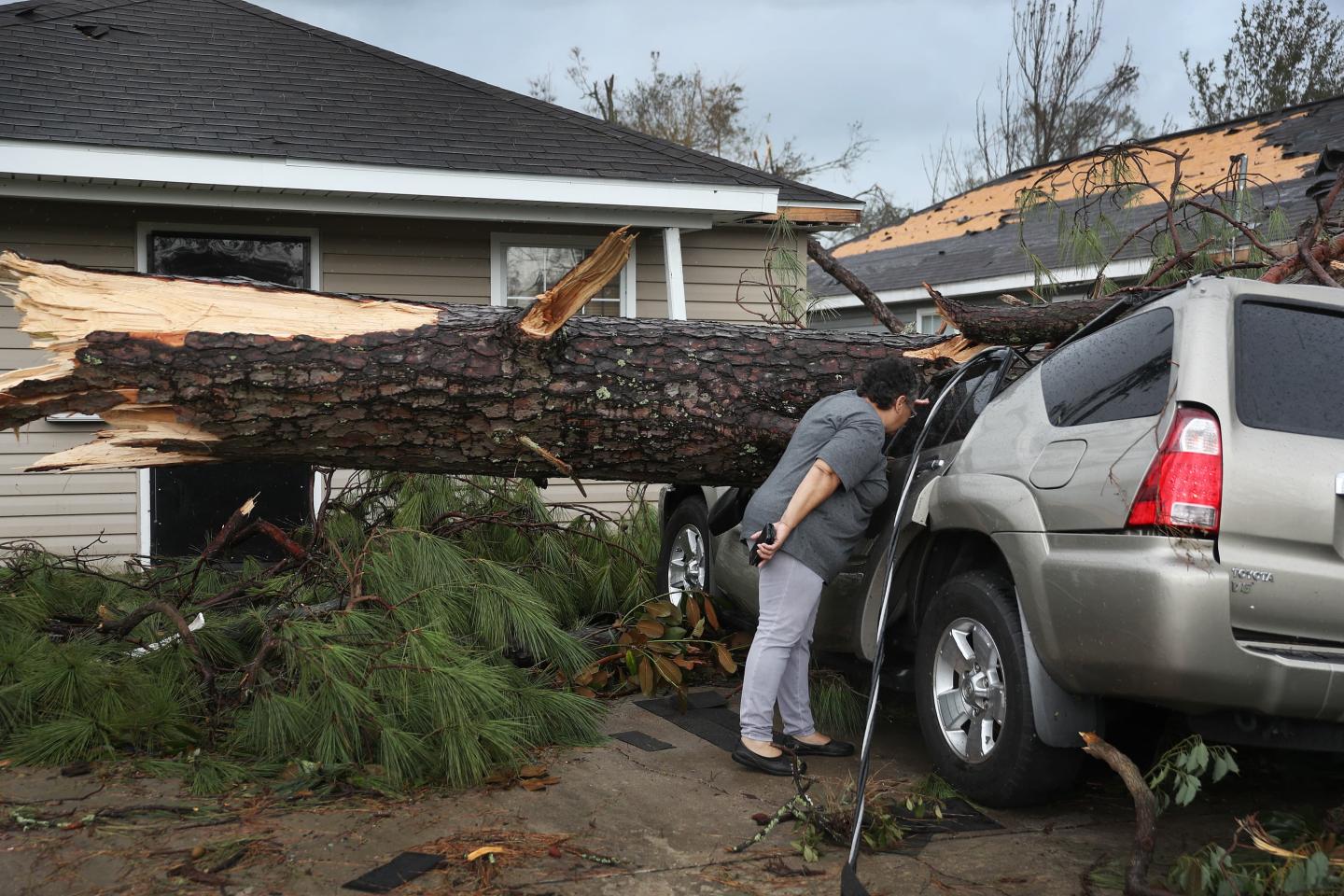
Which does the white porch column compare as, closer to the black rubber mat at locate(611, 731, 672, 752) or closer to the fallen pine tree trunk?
the fallen pine tree trunk

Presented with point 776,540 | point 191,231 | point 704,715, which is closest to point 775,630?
point 776,540

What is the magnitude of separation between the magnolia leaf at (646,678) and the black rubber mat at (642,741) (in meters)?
0.41

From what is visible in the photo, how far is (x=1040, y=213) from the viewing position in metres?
16.6

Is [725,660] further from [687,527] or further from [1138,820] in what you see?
[1138,820]

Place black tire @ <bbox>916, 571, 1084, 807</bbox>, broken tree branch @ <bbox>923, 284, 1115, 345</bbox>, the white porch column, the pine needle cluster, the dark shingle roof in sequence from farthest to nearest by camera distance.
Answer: the white porch column
the dark shingle roof
broken tree branch @ <bbox>923, 284, 1115, 345</bbox>
the pine needle cluster
black tire @ <bbox>916, 571, 1084, 807</bbox>

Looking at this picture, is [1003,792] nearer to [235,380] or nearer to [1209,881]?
[1209,881]

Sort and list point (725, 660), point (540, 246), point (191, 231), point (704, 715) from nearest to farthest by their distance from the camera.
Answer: point (704, 715)
point (725, 660)
point (191, 231)
point (540, 246)

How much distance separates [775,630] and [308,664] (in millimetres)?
1786

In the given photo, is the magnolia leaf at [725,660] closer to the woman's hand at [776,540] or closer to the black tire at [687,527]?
the black tire at [687,527]

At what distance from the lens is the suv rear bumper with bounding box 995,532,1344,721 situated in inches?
119

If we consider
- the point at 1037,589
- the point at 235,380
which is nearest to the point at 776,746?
the point at 1037,589

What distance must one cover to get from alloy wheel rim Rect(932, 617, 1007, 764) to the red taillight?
0.83 meters

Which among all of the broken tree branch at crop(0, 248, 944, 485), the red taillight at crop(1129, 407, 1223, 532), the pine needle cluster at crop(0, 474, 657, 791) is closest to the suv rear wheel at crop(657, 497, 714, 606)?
the pine needle cluster at crop(0, 474, 657, 791)

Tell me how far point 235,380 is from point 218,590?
192cm
